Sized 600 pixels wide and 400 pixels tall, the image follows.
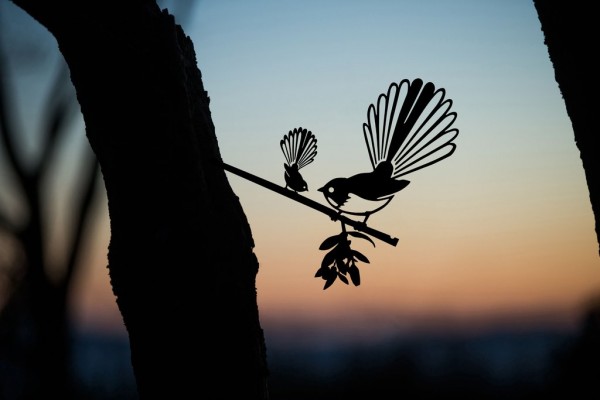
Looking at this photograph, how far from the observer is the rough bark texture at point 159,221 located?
2.86 ft

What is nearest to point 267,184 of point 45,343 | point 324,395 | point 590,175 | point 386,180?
point 386,180

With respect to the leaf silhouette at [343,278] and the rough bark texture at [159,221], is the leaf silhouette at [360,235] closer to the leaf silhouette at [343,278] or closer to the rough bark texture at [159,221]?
the leaf silhouette at [343,278]

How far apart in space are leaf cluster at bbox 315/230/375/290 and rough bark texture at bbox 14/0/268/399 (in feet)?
0.65

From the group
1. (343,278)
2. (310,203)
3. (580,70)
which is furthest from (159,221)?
(580,70)

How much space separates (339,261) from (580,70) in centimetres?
57

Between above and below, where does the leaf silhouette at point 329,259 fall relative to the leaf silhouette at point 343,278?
above

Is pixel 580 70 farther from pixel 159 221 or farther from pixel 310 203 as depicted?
pixel 159 221

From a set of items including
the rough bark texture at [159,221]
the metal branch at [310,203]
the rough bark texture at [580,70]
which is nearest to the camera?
the rough bark texture at [580,70]

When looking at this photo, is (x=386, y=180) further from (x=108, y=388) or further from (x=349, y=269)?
(x=108, y=388)

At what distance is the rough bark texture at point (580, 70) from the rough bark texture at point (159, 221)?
1.80ft

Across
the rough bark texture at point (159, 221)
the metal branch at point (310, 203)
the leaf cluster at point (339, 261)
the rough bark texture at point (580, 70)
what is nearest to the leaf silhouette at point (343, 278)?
the leaf cluster at point (339, 261)

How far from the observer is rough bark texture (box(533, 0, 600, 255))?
709 mm

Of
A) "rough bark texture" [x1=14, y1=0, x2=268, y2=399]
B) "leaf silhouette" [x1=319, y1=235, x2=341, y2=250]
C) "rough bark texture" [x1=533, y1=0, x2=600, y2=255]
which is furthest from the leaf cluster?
"rough bark texture" [x1=533, y1=0, x2=600, y2=255]

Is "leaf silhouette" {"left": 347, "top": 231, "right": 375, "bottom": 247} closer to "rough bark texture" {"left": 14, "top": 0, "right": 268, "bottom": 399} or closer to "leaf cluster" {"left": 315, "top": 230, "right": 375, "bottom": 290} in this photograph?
"leaf cluster" {"left": 315, "top": 230, "right": 375, "bottom": 290}
